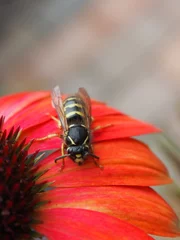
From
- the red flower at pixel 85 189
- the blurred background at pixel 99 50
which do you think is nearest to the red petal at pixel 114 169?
the red flower at pixel 85 189

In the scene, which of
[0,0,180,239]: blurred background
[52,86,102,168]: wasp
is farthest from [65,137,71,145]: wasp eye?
[0,0,180,239]: blurred background

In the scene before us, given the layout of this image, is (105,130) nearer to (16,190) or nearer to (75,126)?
(75,126)

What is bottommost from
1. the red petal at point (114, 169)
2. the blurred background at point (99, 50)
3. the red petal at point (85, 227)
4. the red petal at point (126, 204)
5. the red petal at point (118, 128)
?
the red petal at point (85, 227)

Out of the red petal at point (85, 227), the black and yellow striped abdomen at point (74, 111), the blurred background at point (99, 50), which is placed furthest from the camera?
the blurred background at point (99, 50)

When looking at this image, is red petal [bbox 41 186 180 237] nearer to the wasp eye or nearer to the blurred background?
the wasp eye

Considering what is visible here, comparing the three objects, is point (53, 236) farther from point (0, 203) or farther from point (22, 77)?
point (22, 77)

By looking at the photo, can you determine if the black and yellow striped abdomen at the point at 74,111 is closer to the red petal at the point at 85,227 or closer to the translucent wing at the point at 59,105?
the translucent wing at the point at 59,105

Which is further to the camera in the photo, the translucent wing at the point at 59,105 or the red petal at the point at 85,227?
the translucent wing at the point at 59,105
